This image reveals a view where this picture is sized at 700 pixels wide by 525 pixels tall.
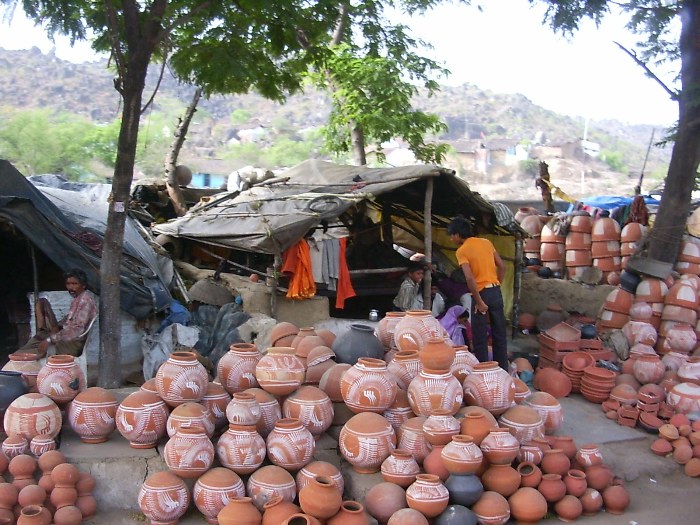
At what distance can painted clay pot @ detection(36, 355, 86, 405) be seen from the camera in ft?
15.7

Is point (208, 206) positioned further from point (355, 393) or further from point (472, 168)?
point (472, 168)

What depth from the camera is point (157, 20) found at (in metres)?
5.57

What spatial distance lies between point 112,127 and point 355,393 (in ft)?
133

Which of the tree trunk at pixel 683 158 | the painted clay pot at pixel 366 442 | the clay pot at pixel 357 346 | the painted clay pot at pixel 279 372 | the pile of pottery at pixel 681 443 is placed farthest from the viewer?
Result: the tree trunk at pixel 683 158

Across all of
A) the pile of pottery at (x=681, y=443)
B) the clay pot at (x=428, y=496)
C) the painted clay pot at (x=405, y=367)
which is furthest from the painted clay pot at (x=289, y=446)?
the pile of pottery at (x=681, y=443)

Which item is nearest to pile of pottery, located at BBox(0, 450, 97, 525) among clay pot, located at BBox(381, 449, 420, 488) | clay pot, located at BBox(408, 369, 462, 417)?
clay pot, located at BBox(381, 449, 420, 488)

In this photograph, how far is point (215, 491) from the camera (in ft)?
13.6

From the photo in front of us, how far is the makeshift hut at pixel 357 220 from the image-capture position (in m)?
8.07

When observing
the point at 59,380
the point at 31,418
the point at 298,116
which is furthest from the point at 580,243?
the point at 298,116

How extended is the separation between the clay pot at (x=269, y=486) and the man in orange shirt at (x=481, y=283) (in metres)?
3.02

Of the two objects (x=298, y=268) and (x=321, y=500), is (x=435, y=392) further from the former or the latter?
(x=298, y=268)

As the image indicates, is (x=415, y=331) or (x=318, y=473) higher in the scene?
(x=415, y=331)

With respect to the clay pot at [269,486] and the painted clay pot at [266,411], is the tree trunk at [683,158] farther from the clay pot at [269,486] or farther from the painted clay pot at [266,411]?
the clay pot at [269,486]

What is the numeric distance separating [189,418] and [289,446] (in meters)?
0.69
